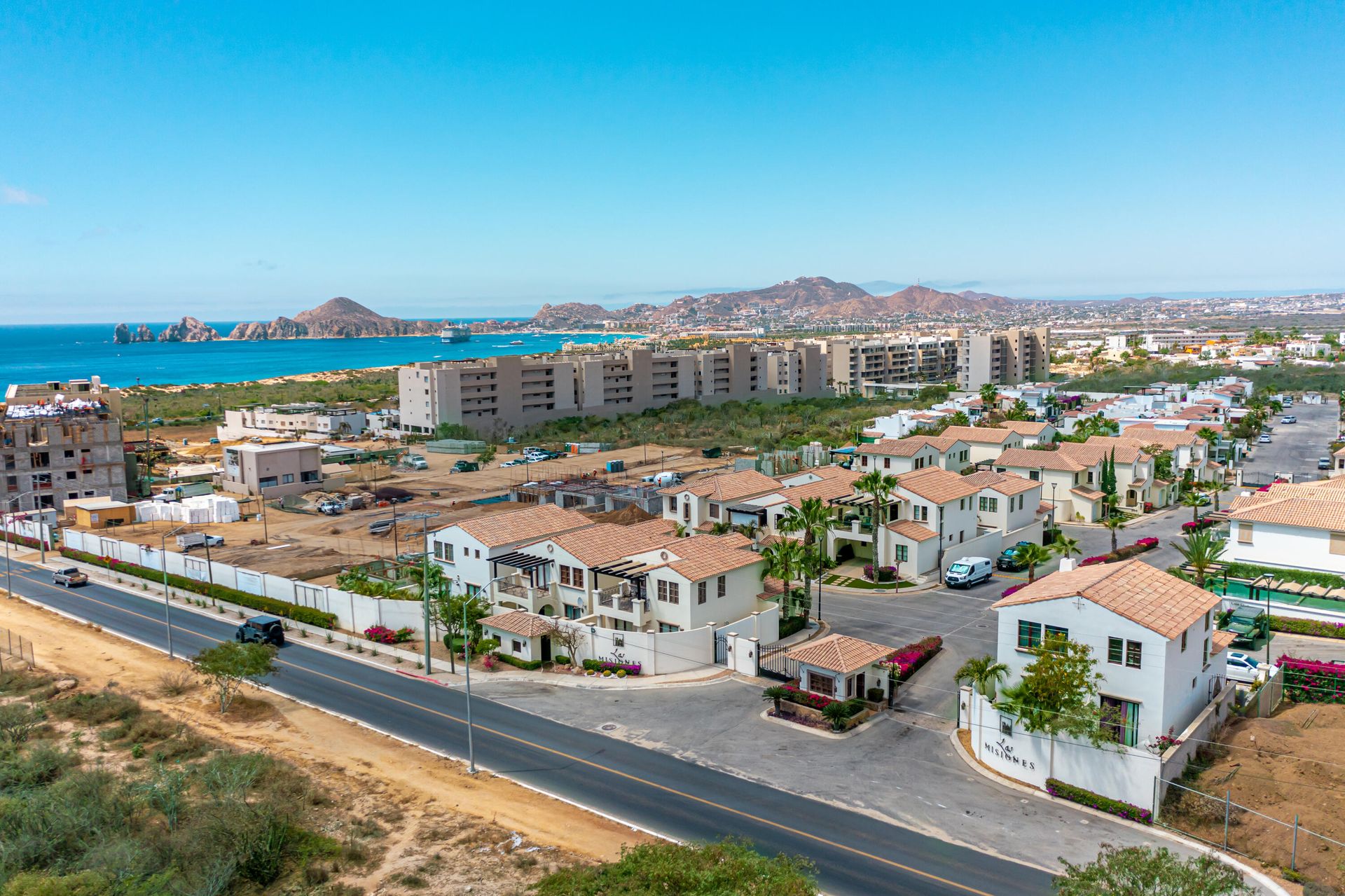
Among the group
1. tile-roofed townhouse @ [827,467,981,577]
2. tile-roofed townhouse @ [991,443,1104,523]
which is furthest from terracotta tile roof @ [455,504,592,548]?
tile-roofed townhouse @ [991,443,1104,523]

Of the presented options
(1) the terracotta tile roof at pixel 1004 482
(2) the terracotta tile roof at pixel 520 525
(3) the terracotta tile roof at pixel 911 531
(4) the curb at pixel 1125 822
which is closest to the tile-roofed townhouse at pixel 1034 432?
(1) the terracotta tile roof at pixel 1004 482

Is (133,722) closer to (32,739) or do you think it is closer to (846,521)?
(32,739)

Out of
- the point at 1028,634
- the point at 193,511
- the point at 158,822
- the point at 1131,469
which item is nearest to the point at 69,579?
the point at 193,511

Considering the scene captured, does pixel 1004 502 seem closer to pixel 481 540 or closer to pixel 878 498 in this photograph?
pixel 878 498

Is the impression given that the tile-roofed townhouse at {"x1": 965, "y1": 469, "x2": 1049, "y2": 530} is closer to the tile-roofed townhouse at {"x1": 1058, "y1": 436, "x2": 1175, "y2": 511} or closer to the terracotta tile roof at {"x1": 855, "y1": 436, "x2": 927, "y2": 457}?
the terracotta tile roof at {"x1": 855, "y1": 436, "x2": 927, "y2": 457}

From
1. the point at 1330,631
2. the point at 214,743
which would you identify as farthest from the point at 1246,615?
the point at 214,743

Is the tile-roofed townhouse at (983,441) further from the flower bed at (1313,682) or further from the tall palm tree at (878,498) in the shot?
the flower bed at (1313,682)
